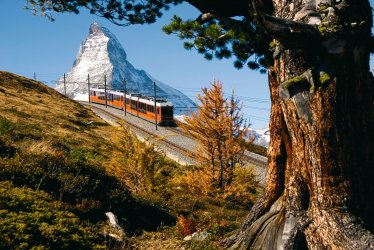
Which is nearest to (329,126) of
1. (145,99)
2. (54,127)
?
(54,127)

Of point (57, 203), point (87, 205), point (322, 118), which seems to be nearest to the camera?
point (322, 118)

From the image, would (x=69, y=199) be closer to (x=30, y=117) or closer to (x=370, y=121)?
(x=370, y=121)

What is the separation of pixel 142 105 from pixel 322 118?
41.1 m

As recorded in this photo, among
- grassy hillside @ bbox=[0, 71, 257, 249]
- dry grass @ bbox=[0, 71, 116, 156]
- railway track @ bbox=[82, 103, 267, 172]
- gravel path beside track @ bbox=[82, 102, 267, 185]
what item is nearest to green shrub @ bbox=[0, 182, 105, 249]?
grassy hillside @ bbox=[0, 71, 257, 249]

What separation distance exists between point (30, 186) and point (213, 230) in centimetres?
392

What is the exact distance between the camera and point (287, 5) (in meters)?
5.45

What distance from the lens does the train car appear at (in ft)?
139

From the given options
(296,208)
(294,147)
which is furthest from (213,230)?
(294,147)

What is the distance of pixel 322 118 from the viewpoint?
16.4ft

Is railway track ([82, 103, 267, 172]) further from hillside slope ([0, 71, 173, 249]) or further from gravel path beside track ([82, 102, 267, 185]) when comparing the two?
hillside slope ([0, 71, 173, 249])

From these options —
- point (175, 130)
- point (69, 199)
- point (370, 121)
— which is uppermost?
point (370, 121)

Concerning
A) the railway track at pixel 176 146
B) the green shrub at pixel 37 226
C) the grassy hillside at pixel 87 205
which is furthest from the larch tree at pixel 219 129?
the green shrub at pixel 37 226

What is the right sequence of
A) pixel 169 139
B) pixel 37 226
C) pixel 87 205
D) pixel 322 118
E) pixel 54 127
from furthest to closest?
1. pixel 169 139
2. pixel 54 127
3. pixel 87 205
4. pixel 37 226
5. pixel 322 118

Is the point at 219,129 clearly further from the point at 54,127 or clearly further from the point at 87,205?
the point at 54,127
